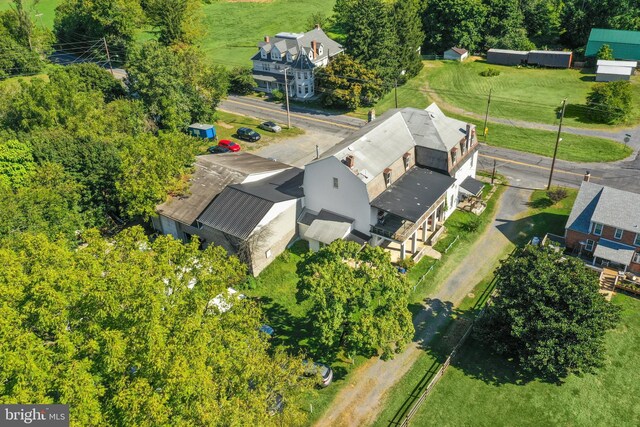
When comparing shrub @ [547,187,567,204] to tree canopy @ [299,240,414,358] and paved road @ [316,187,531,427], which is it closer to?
paved road @ [316,187,531,427]

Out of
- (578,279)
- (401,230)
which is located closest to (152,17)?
(401,230)

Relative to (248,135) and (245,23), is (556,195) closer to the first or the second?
(248,135)

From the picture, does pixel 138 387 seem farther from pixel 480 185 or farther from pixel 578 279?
pixel 480 185

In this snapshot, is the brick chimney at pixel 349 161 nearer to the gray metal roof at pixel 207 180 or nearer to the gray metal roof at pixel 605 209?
the gray metal roof at pixel 207 180

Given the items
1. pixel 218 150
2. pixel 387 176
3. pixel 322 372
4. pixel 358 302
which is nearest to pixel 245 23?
pixel 218 150

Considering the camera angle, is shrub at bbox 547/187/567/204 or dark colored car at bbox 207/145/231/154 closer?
shrub at bbox 547/187/567/204

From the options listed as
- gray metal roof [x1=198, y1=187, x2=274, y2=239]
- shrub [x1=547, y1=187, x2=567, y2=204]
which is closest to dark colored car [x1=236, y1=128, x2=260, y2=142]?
gray metal roof [x1=198, y1=187, x2=274, y2=239]
